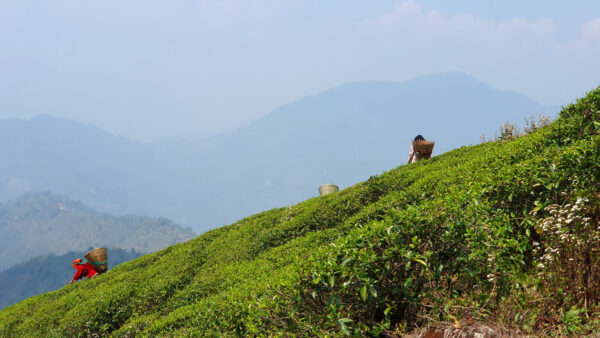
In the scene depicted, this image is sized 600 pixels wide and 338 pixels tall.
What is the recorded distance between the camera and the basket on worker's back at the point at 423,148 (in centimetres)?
1661

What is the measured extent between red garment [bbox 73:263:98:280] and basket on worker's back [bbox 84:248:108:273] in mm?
175

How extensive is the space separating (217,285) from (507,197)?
23.0ft

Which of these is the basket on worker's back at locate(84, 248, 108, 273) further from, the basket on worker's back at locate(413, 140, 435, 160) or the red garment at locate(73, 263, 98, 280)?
the basket on worker's back at locate(413, 140, 435, 160)

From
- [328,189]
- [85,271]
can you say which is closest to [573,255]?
[328,189]

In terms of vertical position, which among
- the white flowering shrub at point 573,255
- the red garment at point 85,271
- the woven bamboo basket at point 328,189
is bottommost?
the white flowering shrub at point 573,255

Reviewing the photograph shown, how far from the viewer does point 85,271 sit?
18.2 meters

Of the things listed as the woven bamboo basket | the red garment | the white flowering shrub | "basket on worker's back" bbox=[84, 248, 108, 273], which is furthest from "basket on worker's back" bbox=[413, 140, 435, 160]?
the red garment

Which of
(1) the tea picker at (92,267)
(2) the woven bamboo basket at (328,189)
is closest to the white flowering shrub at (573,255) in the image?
(2) the woven bamboo basket at (328,189)

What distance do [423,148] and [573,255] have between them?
497 inches

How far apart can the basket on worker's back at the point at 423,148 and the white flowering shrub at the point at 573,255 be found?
38.7ft

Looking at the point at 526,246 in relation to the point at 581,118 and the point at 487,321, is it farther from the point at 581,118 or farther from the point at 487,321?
the point at 581,118

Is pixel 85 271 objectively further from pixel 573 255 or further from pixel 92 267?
pixel 573 255

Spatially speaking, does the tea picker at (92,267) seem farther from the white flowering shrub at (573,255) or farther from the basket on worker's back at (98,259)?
the white flowering shrub at (573,255)

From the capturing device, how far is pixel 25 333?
12.4 meters
